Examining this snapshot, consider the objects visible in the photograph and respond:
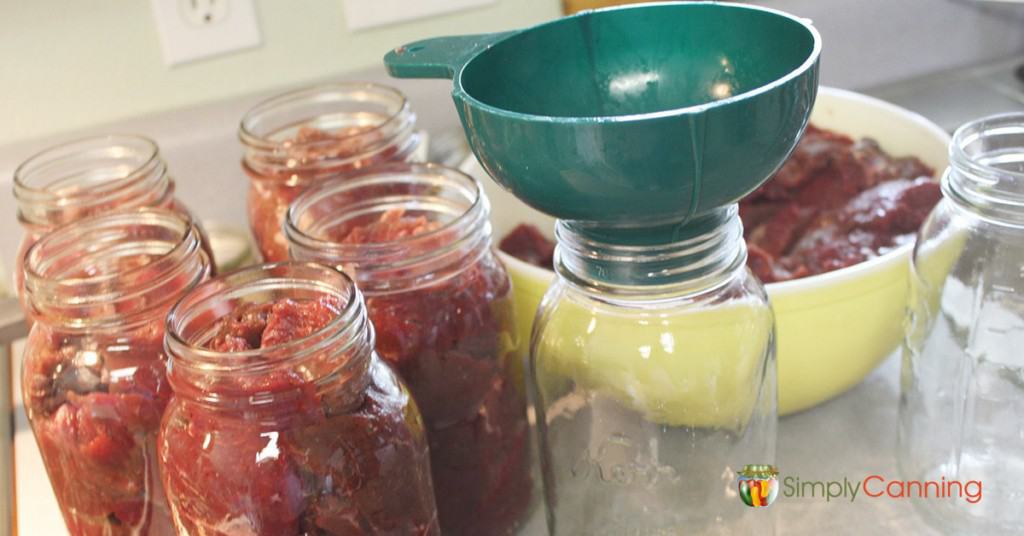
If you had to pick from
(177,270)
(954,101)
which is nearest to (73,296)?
(177,270)

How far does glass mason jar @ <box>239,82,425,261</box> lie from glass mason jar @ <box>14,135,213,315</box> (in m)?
0.06

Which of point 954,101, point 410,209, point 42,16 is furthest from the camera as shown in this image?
point 954,101

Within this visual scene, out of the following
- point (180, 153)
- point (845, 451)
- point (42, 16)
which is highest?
point (42, 16)

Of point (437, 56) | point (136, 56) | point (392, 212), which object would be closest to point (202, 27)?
point (136, 56)

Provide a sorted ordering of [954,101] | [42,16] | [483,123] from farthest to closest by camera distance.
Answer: [954,101] → [42,16] → [483,123]

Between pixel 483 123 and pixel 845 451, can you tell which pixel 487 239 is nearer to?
pixel 483 123

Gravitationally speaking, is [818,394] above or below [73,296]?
below

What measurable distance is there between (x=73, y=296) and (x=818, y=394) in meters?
0.52

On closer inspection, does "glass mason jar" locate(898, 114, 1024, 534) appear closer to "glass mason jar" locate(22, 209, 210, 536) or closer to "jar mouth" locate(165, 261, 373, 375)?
"jar mouth" locate(165, 261, 373, 375)

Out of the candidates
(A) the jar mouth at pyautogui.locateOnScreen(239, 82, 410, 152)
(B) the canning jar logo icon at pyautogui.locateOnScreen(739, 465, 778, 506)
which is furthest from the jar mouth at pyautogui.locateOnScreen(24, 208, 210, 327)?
(B) the canning jar logo icon at pyautogui.locateOnScreen(739, 465, 778, 506)

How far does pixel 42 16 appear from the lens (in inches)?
38.1

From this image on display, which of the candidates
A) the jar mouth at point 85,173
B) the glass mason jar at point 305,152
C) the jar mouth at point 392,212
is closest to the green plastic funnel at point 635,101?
the jar mouth at point 392,212

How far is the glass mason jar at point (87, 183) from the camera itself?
762 millimetres

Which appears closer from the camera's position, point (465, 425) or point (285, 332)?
point (285, 332)
